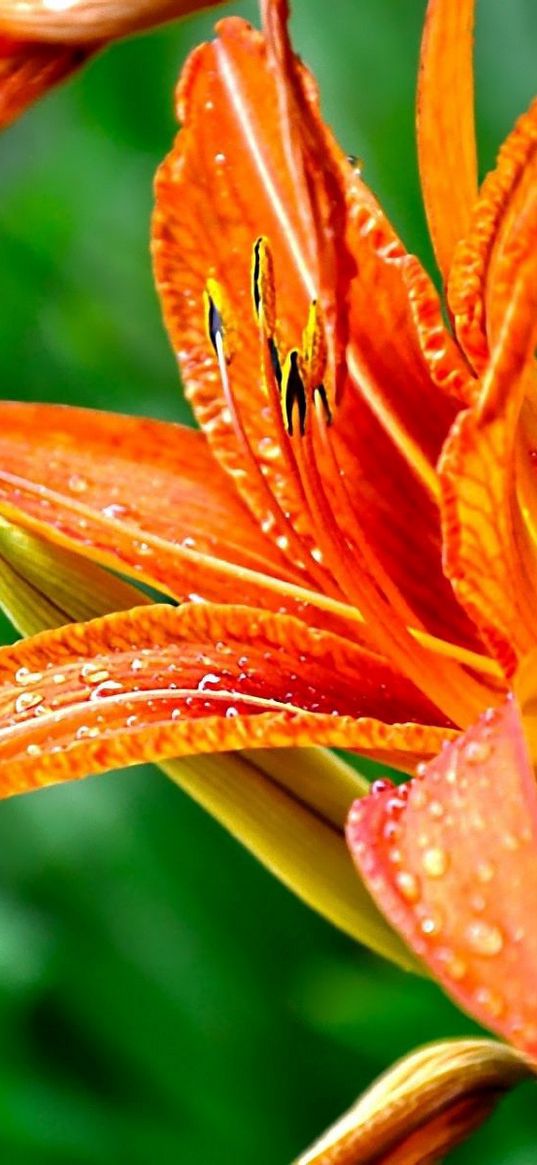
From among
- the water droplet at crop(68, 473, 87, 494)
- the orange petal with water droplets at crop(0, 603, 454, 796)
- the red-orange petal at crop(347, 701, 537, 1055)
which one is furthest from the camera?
the water droplet at crop(68, 473, 87, 494)

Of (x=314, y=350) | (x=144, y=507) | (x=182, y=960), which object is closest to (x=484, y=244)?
(x=314, y=350)

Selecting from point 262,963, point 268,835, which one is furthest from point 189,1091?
point 268,835

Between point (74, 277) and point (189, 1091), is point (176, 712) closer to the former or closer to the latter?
point (189, 1091)

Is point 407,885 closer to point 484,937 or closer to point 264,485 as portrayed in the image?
point 484,937

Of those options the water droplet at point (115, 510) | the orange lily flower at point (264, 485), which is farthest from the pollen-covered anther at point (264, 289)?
the water droplet at point (115, 510)

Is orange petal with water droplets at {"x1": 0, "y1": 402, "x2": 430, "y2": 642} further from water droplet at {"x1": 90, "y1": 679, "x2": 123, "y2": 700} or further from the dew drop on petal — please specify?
the dew drop on petal

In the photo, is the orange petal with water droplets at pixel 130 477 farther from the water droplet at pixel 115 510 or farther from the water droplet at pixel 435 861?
the water droplet at pixel 435 861

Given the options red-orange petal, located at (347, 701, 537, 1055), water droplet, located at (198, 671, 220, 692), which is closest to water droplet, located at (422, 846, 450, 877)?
red-orange petal, located at (347, 701, 537, 1055)

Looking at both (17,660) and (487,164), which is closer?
(17,660)
